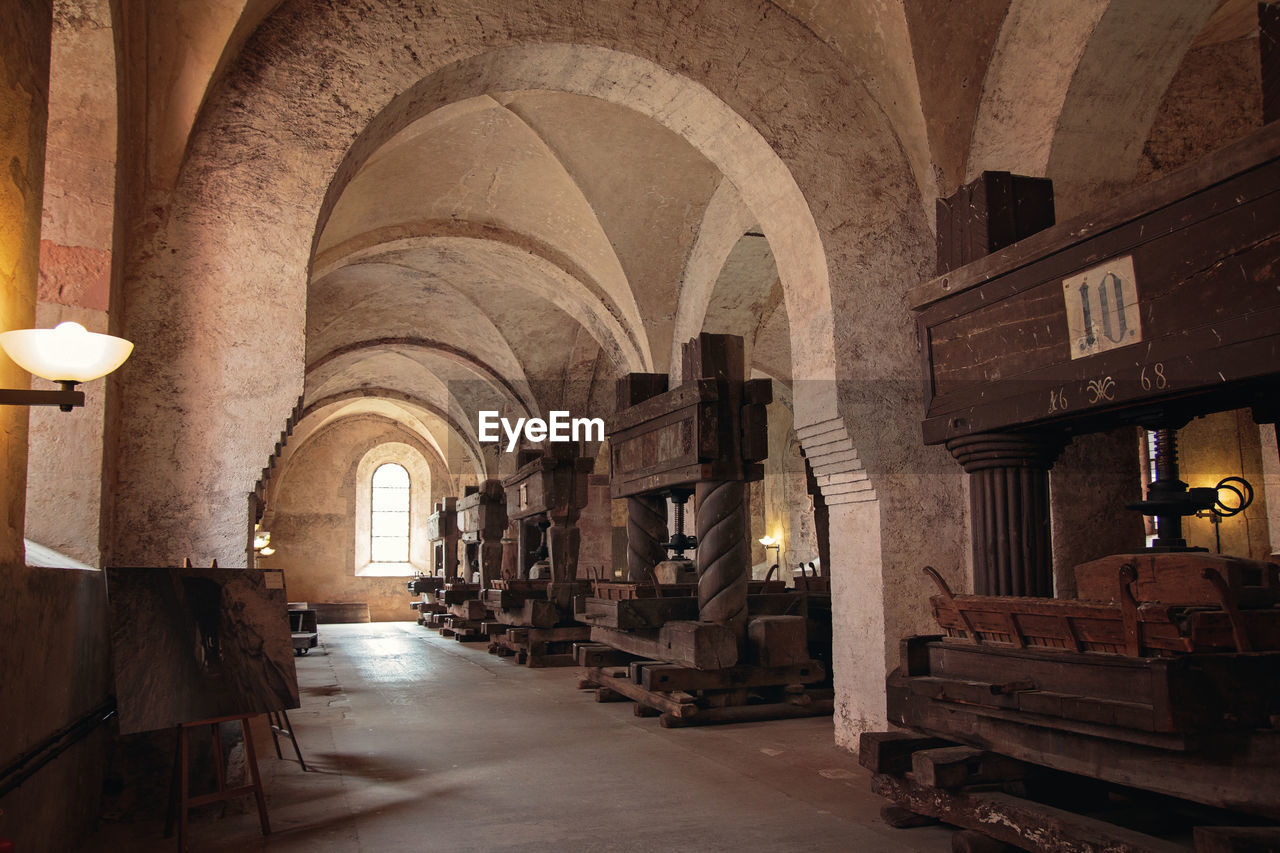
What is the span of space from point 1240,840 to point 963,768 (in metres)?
1.14

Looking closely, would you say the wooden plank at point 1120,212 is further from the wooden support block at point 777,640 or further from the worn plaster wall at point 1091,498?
the wooden support block at point 777,640

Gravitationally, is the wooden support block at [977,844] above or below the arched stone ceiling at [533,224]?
below

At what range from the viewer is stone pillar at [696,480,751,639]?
273 inches

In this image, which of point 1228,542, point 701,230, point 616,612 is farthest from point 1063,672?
point 1228,542

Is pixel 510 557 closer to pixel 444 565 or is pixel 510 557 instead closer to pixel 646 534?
pixel 646 534

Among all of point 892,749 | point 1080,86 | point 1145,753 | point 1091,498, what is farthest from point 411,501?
point 1145,753

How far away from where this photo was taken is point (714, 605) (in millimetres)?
6922

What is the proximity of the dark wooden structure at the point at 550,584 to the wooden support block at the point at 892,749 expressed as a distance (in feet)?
23.7

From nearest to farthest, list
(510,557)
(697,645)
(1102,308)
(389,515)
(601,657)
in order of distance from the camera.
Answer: (1102,308), (697,645), (601,657), (510,557), (389,515)

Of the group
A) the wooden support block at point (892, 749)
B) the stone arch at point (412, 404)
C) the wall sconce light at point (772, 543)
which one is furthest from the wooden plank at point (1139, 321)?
the wall sconce light at point (772, 543)

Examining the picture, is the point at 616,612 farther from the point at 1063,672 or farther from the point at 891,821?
the point at 1063,672

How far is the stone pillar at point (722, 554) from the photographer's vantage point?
6.93m

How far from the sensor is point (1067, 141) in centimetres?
542

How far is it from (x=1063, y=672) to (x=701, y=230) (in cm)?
761
